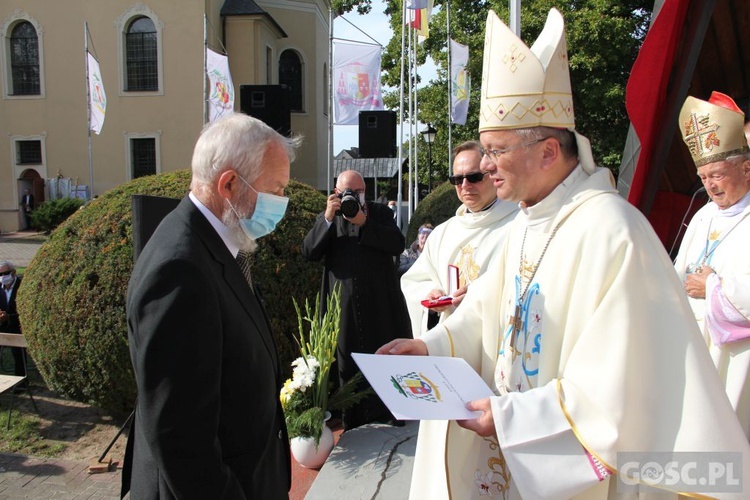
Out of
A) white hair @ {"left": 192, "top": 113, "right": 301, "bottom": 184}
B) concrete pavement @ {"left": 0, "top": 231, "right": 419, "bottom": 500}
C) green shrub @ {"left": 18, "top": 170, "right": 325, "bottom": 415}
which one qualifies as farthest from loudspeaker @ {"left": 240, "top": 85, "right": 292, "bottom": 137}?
white hair @ {"left": 192, "top": 113, "right": 301, "bottom": 184}

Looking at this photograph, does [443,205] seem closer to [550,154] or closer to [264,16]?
[550,154]

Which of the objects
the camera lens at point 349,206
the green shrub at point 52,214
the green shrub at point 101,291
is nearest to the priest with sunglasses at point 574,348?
the camera lens at point 349,206

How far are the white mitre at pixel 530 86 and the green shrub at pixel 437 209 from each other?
8.35 metres

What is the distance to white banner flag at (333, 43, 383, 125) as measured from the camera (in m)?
12.4

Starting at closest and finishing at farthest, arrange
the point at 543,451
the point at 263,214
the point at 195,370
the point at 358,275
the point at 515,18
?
the point at 195,370 < the point at 543,451 < the point at 263,214 < the point at 515,18 < the point at 358,275

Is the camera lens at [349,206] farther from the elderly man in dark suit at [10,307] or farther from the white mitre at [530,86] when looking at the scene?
the elderly man in dark suit at [10,307]

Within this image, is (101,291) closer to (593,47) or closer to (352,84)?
(352,84)

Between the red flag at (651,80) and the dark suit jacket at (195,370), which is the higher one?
the red flag at (651,80)

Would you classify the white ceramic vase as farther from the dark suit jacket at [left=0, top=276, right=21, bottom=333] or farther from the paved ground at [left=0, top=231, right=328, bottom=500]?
the dark suit jacket at [left=0, top=276, right=21, bottom=333]

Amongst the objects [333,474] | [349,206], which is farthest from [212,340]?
[349,206]

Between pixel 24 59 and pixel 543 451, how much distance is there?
30.0m

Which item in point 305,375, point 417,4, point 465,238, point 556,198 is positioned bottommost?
point 305,375

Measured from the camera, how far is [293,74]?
2864 centimetres

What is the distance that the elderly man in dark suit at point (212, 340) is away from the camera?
1.54 meters
